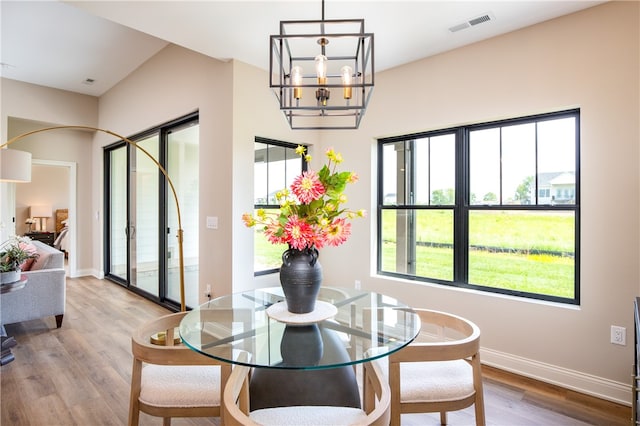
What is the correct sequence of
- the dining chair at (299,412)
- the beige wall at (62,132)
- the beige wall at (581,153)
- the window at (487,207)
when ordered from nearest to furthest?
the dining chair at (299,412) < the beige wall at (581,153) < the window at (487,207) < the beige wall at (62,132)

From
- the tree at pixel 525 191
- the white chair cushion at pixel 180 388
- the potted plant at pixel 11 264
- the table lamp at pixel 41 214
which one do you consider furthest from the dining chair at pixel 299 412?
the table lamp at pixel 41 214

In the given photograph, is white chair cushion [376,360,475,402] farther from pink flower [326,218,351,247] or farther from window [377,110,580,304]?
window [377,110,580,304]

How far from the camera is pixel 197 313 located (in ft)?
6.41

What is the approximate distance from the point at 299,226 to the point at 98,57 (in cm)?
461

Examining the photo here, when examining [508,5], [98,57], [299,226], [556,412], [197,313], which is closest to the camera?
[299,226]

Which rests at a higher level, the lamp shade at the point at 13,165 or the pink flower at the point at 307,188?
the lamp shade at the point at 13,165

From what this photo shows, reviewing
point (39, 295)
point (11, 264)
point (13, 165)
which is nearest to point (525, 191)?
point (11, 264)

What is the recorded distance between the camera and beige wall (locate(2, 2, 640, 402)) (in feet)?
7.57

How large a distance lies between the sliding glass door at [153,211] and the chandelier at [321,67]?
59.2 inches

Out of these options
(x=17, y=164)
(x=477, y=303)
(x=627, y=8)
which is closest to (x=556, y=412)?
(x=477, y=303)

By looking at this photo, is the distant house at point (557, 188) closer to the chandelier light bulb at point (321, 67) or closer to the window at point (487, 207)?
the window at point (487, 207)

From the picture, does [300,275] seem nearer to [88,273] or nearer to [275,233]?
[275,233]

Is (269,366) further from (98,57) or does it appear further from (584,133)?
(98,57)

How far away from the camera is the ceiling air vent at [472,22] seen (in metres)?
2.53
